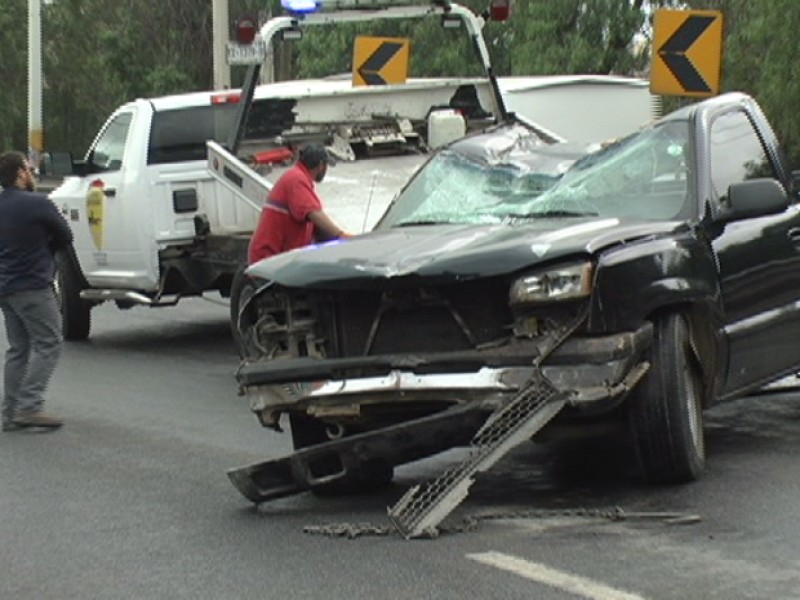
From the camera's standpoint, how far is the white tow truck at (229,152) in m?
15.4

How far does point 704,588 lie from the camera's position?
670 cm

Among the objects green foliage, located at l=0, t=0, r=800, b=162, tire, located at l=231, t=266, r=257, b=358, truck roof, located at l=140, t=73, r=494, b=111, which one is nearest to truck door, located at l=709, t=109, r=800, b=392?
tire, located at l=231, t=266, r=257, b=358

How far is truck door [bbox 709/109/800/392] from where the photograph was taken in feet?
30.3

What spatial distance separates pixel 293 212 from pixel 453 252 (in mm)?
4717

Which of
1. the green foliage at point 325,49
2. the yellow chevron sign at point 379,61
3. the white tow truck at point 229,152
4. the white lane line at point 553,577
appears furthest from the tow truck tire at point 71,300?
the white lane line at point 553,577

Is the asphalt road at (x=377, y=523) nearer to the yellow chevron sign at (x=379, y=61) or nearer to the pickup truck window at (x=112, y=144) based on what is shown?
the pickup truck window at (x=112, y=144)

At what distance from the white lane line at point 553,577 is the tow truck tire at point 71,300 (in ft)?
34.9

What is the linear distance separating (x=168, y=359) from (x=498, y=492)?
7394 millimetres

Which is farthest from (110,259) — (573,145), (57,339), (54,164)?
(573,145)

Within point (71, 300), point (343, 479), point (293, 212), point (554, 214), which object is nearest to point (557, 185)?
point (554, 214)

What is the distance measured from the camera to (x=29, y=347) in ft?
40.4

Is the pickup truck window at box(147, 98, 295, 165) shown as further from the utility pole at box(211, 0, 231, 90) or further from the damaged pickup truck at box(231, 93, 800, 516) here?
the utility pole at box(211, 0, 231, 90)

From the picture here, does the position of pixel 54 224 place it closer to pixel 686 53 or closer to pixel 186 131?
pixel 186 131

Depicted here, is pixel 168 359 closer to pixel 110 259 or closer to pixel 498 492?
pixel 110 259
